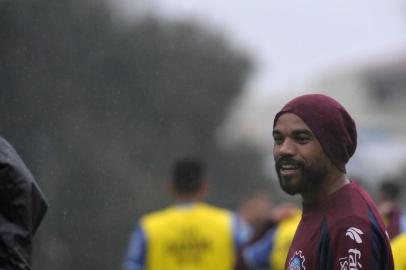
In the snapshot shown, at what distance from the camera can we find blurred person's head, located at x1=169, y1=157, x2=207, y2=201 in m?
9.59

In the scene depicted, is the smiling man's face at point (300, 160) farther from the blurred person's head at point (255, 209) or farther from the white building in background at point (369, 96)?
the white building in background at point (369, 96)

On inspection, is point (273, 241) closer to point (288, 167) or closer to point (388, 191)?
point (388, 191)

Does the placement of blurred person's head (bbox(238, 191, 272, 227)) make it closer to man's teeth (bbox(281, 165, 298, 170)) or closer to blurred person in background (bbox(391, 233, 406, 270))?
blurred person in background (bbox(391, 233, 406, 270))

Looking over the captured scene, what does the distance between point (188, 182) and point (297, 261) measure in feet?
15.4

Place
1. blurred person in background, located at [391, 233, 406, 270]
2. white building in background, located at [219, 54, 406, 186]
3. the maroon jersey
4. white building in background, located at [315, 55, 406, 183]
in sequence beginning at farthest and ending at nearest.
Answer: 1. white building in background, located at [315, 55, 406, 183]
2. white building in background, located at [219, 54, 406, 186]
3. blurred person in background, located at [391, 233, 406, 270]
4. the maroon jersey

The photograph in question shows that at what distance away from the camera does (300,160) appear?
16.4 ft

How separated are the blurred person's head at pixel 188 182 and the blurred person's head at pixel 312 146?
4515mm

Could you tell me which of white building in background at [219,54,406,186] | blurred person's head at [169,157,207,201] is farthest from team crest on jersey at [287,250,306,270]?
white building in background at [219,54,406,186]

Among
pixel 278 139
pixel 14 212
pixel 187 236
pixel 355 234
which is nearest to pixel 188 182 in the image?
pixel 187 236

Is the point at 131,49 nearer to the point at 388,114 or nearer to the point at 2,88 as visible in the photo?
the point at 2,88

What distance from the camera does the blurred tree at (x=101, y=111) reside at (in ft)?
27.5

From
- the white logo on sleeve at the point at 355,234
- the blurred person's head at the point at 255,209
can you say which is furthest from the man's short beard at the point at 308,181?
the blurred person's head at the point at 255,209

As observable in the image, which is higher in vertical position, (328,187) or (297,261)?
(328,187)

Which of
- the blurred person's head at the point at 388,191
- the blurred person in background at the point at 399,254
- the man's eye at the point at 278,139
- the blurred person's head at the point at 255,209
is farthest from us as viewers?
the blurred person's head at the point at 255,209
